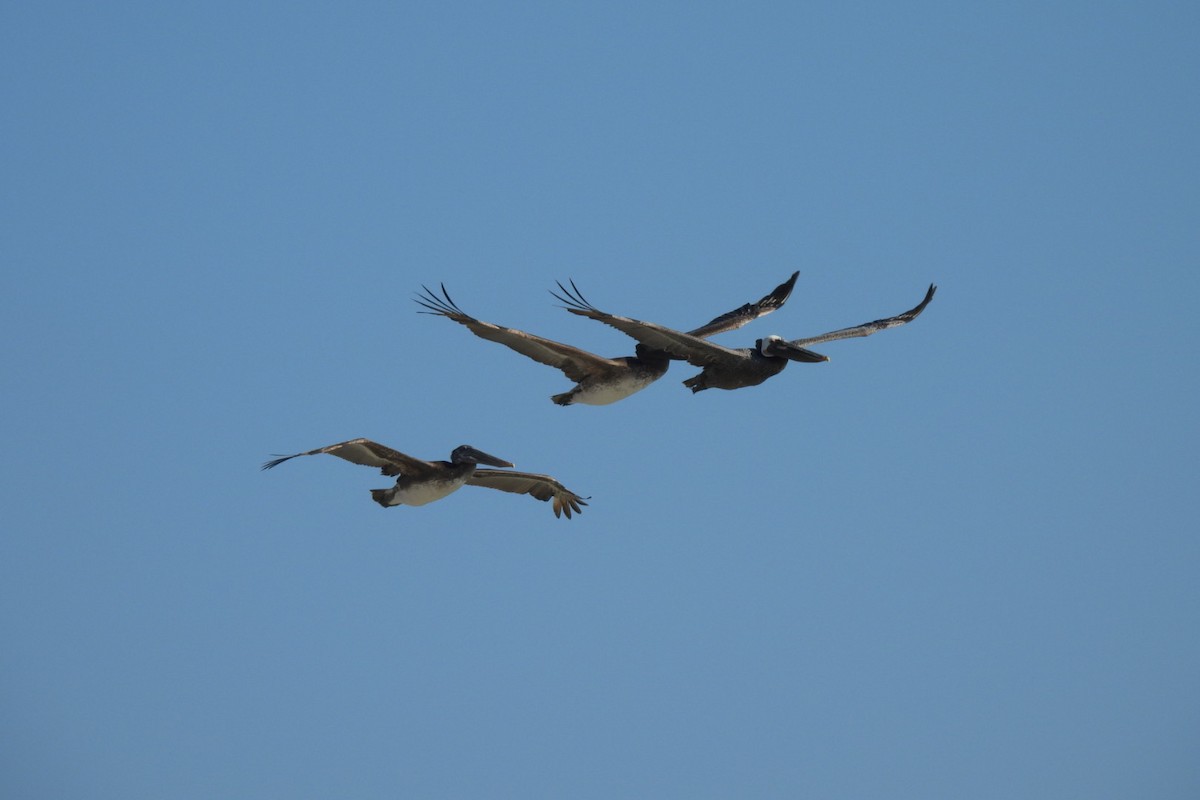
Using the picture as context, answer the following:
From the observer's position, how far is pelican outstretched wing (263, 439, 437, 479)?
31562 mm

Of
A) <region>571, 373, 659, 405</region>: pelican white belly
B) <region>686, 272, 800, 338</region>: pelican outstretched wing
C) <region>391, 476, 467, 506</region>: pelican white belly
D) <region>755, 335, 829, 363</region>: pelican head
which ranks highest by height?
<region>686, 272, 800, 338</region>: pelican outstretched wing

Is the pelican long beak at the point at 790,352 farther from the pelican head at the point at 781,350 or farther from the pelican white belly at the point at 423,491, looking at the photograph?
the pelican white belly at the point at 423,491

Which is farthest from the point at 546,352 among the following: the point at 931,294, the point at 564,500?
the point at 931,294

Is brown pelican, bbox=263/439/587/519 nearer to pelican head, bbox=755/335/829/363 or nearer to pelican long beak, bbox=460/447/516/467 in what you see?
pelican long beak, bbox=460/447/516/467

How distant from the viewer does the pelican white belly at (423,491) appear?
107ft

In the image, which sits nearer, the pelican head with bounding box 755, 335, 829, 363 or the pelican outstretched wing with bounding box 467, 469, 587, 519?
the pelican head with bounding box 755, 335, 829, 363

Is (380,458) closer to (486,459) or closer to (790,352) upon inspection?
(486,459)

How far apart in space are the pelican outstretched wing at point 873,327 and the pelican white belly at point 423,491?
6.53 m

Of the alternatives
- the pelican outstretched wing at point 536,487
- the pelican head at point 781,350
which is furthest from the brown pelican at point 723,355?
the pelican outstretched wing at point 536,487

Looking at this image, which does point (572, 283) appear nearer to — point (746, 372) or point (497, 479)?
point (746, 372)

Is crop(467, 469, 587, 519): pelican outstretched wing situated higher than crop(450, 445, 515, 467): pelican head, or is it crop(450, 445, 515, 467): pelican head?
crop(467, 469, 587, 519): pelican outstretched wing

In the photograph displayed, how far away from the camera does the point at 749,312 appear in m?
35.9

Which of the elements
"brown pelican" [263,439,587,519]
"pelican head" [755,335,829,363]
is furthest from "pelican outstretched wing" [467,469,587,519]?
"pelican head" [755,335,829,363]

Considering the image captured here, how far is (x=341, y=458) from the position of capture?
32.3 m
